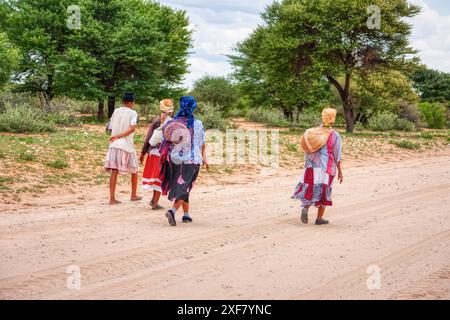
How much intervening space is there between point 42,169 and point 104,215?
4.20 meters

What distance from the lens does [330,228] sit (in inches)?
348

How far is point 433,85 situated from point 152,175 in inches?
2524

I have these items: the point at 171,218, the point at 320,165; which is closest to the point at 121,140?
the point at 171,218

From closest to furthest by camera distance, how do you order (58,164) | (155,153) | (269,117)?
(155,153)
(58,164)
(269,117)

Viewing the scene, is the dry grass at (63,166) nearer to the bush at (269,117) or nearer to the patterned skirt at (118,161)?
the patterned skirt at (118,161)

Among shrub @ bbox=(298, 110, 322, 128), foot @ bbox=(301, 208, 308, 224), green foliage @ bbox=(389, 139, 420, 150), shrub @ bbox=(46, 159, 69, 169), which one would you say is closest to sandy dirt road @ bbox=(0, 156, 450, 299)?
foot @ bbox=(301, 208, 308, 224)

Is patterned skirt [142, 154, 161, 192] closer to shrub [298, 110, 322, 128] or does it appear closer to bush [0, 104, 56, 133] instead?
bush [0, 104, 56, 133]

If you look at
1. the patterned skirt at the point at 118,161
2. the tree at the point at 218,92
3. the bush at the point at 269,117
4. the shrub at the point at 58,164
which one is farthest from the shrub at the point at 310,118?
the patterned skirt at the point at 118,161

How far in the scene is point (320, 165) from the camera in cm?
909

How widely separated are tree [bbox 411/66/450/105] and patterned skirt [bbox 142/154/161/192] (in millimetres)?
61589

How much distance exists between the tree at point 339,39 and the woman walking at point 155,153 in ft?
73.5

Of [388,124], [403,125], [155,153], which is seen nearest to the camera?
[155,153]

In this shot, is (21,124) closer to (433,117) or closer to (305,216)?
(305,216)

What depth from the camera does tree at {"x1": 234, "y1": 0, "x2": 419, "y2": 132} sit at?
31.6 metres
